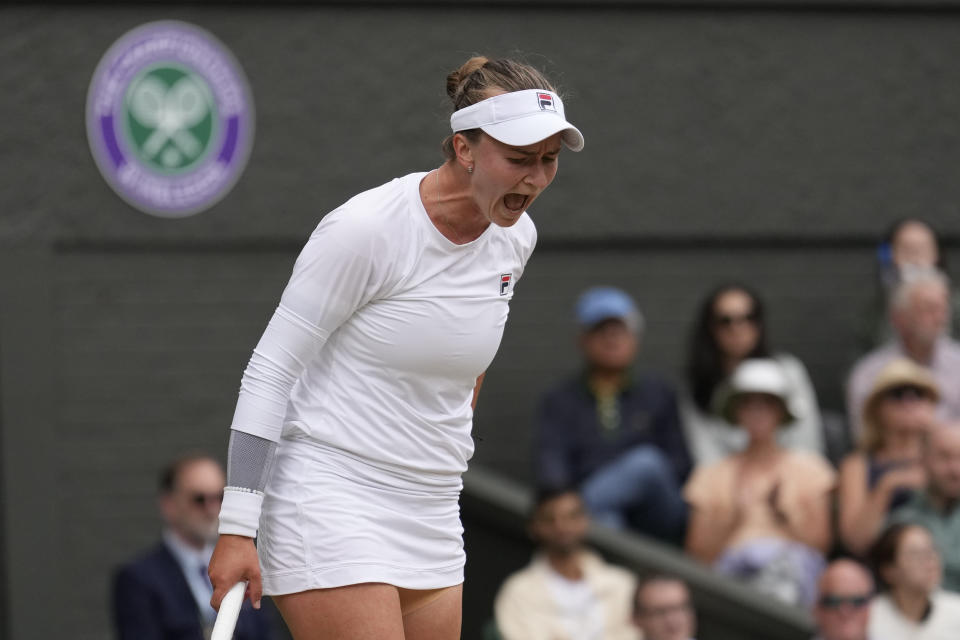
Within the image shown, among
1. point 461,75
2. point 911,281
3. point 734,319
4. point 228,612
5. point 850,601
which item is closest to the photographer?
point 228,612

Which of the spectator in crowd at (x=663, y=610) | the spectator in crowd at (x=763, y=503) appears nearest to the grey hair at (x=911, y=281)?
the spectator in crowd at (x=763, y=503)

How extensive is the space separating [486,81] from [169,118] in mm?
4383

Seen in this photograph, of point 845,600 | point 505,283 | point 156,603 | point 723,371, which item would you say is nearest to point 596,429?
point 723,371

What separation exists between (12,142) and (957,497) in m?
4.34

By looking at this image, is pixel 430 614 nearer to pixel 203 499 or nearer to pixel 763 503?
pixel 203 499

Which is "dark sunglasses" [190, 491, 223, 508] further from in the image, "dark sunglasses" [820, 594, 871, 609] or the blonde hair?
the blonde hair

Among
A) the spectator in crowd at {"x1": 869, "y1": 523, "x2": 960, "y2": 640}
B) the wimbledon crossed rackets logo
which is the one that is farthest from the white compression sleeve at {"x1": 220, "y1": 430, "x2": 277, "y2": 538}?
the wimbledon crossed rackets logo

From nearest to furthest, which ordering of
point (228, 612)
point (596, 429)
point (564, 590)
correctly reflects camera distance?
point (228, 612)
point (564, 590)
point (596, 429)

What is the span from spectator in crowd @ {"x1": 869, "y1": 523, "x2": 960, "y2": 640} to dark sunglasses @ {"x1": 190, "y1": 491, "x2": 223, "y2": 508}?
2.52 meters

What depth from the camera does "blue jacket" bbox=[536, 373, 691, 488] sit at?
6879 mm

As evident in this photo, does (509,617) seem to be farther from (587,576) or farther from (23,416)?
(23,416)

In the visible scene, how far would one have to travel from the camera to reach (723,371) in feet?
23.2

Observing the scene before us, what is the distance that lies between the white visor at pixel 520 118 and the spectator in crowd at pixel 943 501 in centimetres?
343

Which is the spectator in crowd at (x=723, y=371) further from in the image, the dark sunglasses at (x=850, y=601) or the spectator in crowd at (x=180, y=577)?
the spectator in crowd at (x=180, y=577)
